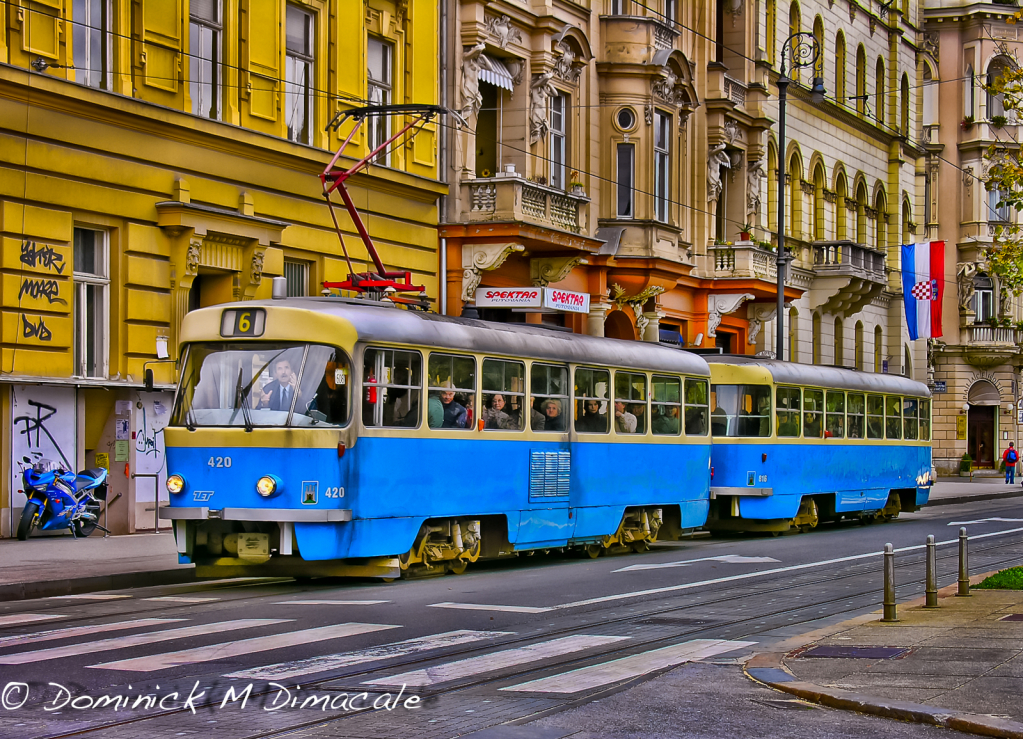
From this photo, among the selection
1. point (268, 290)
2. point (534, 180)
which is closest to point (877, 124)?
point (534, 180)

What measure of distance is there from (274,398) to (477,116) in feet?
55.2

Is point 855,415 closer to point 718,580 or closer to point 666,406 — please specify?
point 666,406

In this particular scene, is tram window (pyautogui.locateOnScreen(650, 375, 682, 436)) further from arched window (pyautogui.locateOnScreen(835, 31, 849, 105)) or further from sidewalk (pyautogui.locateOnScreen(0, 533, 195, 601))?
arched window (pyautogui.locateOnScreen(835, 31, 849, 105))

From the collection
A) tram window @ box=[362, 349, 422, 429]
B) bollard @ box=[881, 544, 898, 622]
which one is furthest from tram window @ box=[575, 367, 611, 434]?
bollard @ box=[881, 544, 898, 622]

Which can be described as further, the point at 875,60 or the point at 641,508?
the point at 875,60

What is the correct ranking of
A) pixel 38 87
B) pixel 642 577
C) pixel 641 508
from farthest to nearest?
pixel 641 508, pixel 38 87, pixel 642 577

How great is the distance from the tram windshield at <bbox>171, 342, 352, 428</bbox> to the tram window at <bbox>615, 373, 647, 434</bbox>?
260 inches

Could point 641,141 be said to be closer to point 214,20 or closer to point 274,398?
point 214,20

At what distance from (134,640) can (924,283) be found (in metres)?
38.0

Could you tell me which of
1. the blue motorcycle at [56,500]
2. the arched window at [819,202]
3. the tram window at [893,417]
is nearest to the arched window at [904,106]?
the arched window at [819,202]

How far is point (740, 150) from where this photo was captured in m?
42.9

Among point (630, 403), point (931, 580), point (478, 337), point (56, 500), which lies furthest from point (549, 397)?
point (56, 500)

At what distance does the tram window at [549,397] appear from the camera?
62.1ft

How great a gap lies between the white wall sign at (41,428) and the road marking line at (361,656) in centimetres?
1037
